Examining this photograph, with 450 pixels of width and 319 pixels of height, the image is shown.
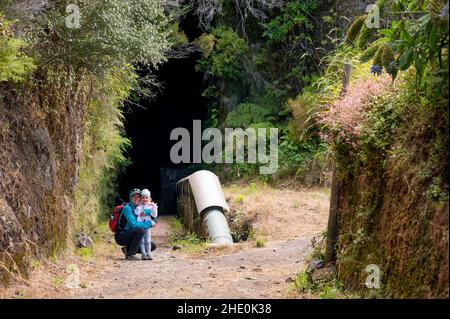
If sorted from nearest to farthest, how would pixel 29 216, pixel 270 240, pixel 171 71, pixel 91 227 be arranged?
1. pixel 29 216
2. pixel 270 240
3. pixel 91 227
4. pixel 171 71

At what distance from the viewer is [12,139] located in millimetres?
9695

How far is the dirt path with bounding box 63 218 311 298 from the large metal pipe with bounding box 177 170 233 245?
133 cm

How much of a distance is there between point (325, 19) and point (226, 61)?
3.44m

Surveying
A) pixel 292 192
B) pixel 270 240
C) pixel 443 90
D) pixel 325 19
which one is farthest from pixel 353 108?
pixel 325 19

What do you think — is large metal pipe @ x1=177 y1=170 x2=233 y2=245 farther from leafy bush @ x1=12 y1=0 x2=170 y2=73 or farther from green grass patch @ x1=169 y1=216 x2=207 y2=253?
leafy bush @ x1=12 y1=0 x2=170 y2=73

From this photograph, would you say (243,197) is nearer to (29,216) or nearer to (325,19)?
(325,19)

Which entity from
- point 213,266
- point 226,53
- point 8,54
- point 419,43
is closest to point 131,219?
point 213,266

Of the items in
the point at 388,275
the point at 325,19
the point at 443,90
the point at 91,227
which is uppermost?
the point at 325,19

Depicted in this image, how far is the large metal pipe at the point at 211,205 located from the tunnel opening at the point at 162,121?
28.0 ft

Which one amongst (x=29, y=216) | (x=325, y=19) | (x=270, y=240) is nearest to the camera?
(x=29, y=216)

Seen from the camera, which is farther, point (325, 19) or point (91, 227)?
point (325, 19)

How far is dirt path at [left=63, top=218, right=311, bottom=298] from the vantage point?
8555 millimetres

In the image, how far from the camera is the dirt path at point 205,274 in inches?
337
